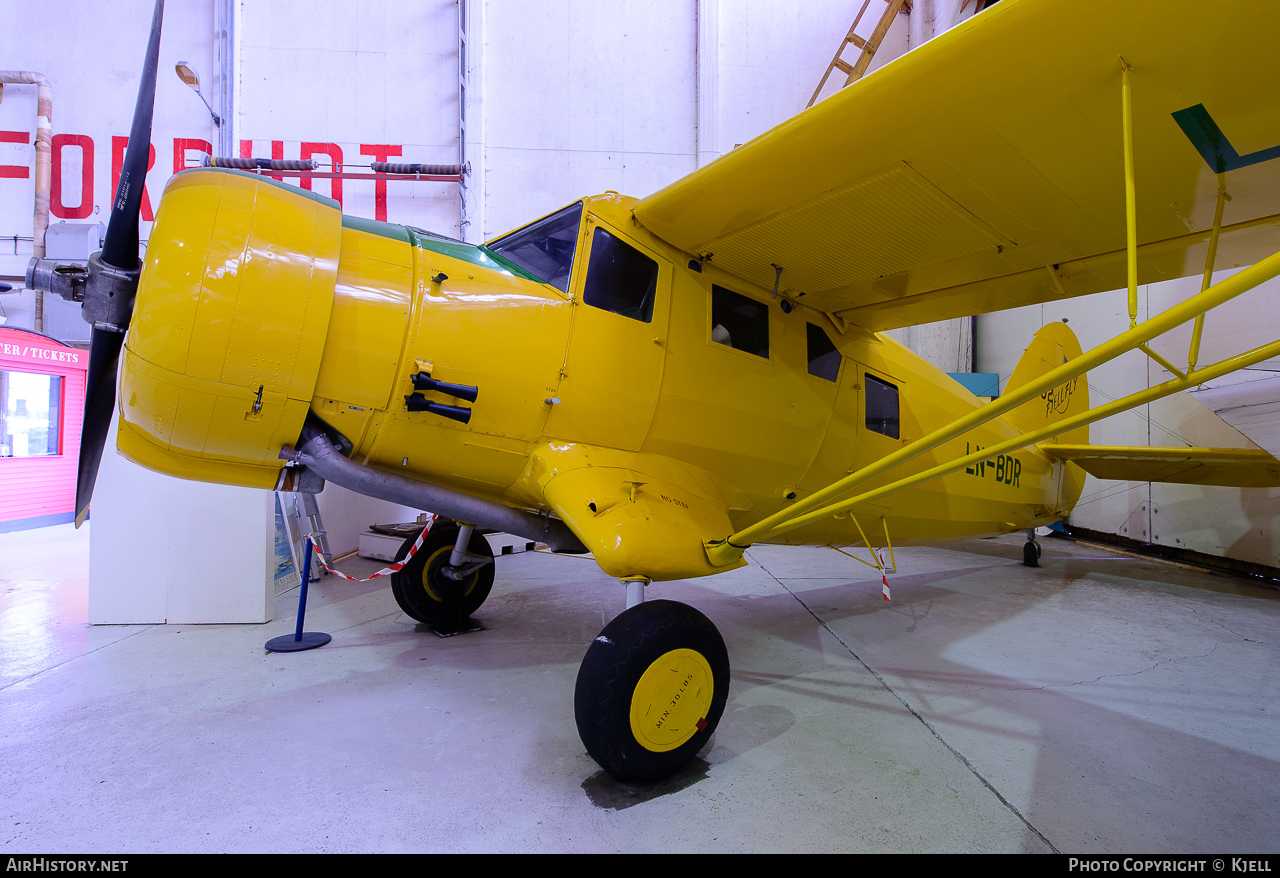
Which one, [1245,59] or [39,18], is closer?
[1245,59]

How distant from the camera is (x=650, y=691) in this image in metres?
2.20

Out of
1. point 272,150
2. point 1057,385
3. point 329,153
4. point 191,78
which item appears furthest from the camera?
point 329,153

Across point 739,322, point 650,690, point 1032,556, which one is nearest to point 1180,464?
point 1032,556

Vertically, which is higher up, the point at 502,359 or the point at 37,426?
the point at 502,359

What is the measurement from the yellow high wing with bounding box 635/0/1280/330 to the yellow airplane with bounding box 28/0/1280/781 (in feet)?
0.04

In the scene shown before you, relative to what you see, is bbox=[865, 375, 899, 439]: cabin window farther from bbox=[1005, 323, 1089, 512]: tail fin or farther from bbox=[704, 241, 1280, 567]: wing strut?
bbox=[1005, 323, 1089, 512]: tail fin

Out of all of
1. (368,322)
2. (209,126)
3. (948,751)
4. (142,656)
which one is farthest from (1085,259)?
(209,126)

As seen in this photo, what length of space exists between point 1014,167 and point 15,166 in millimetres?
12984

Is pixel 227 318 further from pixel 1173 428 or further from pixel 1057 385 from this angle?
pixel 1173 428

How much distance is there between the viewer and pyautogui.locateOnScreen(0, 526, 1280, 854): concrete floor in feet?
6.37

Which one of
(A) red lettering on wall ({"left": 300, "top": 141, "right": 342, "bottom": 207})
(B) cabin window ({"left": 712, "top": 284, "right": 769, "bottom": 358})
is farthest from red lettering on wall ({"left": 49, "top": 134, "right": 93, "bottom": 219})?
(B) cabin window ({"left": 712, "top": 284, "right": 769, "bottom": 358})

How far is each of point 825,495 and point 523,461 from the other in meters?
1.38

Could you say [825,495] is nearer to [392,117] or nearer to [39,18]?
[392,117]

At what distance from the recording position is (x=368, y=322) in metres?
2.24
